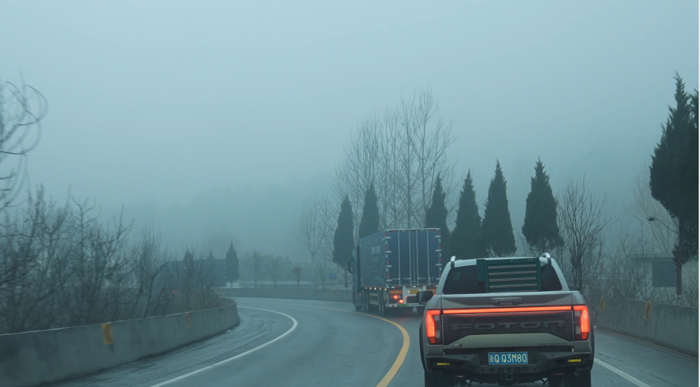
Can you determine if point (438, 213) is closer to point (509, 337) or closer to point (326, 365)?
point (326, 365)

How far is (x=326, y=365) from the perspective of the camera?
499 inches

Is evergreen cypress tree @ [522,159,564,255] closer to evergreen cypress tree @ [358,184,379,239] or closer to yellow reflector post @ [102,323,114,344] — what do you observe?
evergreen cypress tree @ [358,184,379,239]

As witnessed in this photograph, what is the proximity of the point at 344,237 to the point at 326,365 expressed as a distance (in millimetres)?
52213

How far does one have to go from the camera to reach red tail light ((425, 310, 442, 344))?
7.61m

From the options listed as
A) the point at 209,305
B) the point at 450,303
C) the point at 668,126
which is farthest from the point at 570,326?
the point at 209,305

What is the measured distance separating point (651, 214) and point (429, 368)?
41.0 metres

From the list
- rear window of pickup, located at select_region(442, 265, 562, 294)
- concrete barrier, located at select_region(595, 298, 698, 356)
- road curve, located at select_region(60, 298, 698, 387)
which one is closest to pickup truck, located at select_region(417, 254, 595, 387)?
rear window of pickup, located at select_region(442, 265, 562, 294)

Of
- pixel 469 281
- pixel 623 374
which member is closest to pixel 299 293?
pixel 623 374

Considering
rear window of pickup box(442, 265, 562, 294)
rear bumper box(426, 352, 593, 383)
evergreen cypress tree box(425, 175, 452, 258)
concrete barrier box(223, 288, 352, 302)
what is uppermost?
evergreen cypress tree box(425, 175, 452, 258)

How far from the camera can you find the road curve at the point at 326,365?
1056cm

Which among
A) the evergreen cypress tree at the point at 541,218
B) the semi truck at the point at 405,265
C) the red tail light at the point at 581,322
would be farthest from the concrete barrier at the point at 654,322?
the evergreen cypress tree at the point at 541,218

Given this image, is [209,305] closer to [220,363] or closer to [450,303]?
[220,363]

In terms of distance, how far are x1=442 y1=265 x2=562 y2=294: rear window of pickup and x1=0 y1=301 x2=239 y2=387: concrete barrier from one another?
649 centimetres

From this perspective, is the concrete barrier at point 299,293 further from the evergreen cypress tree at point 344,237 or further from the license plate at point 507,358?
the license plate at point 507,358
